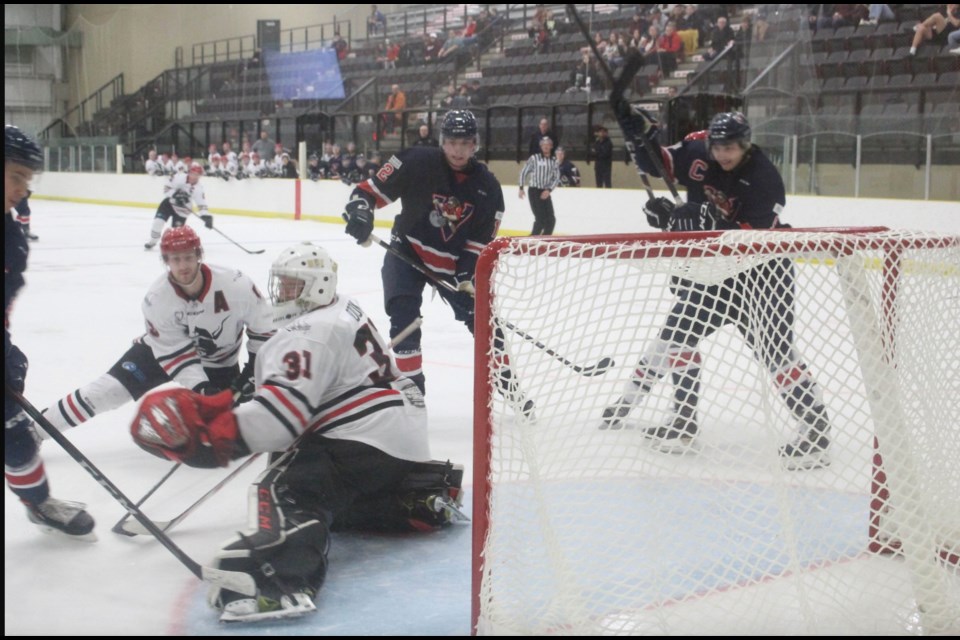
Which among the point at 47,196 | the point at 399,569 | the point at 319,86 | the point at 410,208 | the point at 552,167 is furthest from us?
the point at 47,196

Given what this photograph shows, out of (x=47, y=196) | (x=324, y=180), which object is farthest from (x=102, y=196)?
(x=324, y=180)

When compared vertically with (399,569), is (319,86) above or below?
above

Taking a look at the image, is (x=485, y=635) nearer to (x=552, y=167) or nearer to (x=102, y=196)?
(x=552, y=167)

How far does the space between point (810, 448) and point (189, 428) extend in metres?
1.18

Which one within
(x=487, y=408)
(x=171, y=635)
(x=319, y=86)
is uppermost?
(x=319, y=86)

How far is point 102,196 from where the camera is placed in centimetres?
1664

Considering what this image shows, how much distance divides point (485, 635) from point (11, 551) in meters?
1.13

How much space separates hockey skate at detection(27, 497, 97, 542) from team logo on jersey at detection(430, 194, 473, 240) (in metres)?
1.56

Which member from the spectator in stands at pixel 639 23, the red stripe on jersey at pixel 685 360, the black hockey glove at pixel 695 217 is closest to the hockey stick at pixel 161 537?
the red stripe on jersey at pixel 685 360

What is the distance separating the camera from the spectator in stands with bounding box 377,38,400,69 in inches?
627

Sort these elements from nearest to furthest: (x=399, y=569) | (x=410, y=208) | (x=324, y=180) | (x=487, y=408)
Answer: (x=487, y=408), (x=399, y=569), (x=410, y=208), (x=324, y=180)

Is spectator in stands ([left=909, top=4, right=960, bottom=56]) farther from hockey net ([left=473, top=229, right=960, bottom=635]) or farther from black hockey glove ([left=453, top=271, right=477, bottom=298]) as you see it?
hockey net ([left=473, top=229, right=960, bottom=635])

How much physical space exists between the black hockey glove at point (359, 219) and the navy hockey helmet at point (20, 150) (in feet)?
4.55

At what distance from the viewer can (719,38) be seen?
1020cm
